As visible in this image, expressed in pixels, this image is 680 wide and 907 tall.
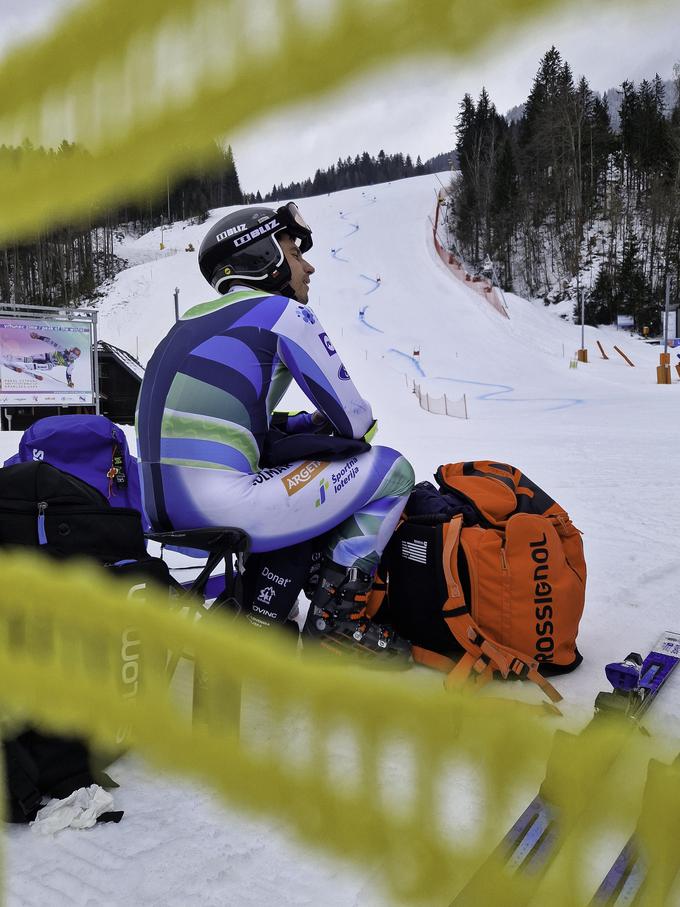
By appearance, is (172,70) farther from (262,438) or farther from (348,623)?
(348,623)

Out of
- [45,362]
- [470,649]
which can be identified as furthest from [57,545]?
[45,362]

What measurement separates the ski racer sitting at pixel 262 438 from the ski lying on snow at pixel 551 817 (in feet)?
2.25

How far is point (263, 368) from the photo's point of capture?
5.70 feet

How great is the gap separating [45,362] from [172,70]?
8376mm

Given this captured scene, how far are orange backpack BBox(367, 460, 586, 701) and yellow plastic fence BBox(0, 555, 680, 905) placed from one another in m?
0.95

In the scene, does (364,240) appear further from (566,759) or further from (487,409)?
(566,759)

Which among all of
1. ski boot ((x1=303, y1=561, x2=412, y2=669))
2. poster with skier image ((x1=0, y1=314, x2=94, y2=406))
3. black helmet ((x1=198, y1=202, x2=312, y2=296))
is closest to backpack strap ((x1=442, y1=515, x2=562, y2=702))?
ski boot ((x1=303, y1=561, x2=412, y2=669))

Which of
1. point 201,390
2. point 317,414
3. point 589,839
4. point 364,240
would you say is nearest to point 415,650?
point 317,414

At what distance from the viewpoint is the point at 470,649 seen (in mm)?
1819

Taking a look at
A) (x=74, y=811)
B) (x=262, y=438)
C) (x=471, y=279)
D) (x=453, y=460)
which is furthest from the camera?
(x=471, y=279)

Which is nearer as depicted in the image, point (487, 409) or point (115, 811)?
point (115, 811)

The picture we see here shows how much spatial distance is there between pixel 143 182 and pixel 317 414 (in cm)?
166

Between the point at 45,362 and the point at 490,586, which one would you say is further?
the point at 45,362

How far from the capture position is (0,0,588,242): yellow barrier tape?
445 millimetres
